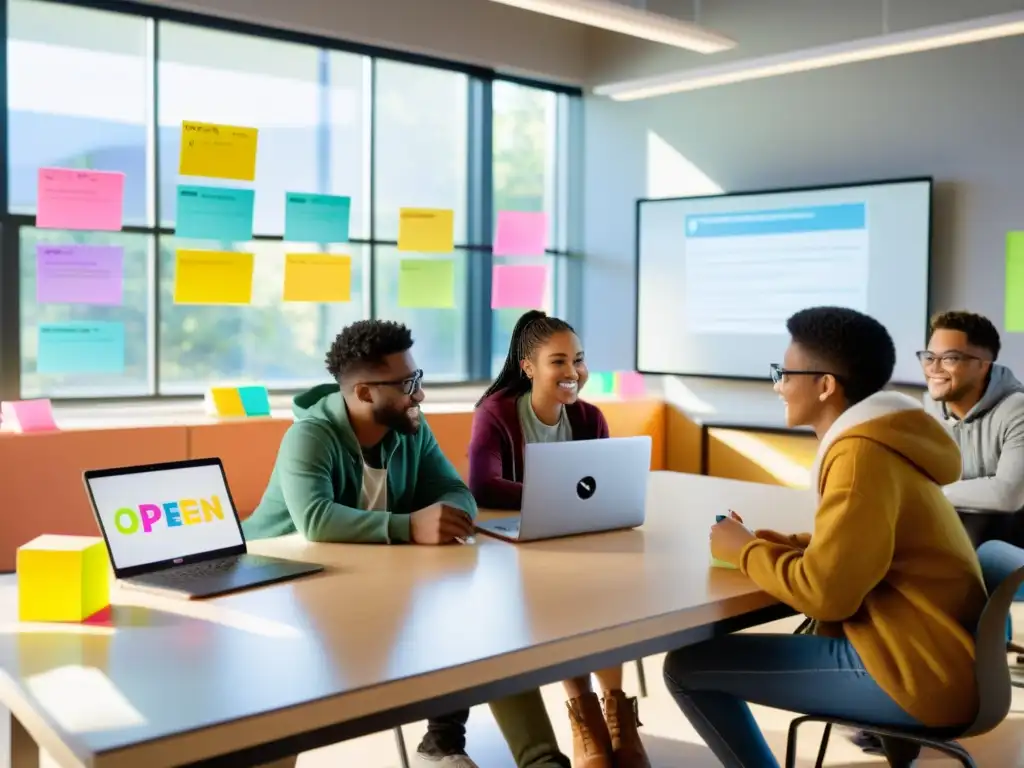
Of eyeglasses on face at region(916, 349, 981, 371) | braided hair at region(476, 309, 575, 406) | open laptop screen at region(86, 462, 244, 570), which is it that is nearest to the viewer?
open laptop screen at region(86, 462, 244, 570)

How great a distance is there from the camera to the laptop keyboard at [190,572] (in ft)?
6.01

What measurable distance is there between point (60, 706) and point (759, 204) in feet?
14.3

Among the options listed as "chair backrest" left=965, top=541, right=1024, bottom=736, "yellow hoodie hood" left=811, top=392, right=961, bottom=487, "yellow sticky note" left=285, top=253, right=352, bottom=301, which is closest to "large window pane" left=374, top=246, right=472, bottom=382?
"yellow sticky note" left=285, top=253, right=352, bottom=301

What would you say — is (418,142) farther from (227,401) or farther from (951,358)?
(951,358)

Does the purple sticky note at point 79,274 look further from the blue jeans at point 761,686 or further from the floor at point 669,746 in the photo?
the blue jeans at point 761,686

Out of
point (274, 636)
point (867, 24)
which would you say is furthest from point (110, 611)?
point (867, 24)

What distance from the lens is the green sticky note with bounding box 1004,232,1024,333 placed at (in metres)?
4.30

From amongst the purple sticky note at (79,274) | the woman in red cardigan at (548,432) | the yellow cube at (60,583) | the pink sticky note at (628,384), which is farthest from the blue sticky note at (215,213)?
the yellow cube at (60,583)

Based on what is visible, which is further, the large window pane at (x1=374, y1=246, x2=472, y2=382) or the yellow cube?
the large window pane at (x1=374, y1=246, x2=472, y2=382)

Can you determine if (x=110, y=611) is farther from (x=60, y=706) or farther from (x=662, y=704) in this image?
(x=662, y=704)

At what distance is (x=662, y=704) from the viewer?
3086 mm

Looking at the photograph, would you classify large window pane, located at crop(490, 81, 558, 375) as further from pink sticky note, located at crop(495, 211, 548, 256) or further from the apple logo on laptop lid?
the apple logo on laptop lid

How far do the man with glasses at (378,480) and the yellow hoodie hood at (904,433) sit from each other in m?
0.81

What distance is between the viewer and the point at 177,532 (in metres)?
1.96
